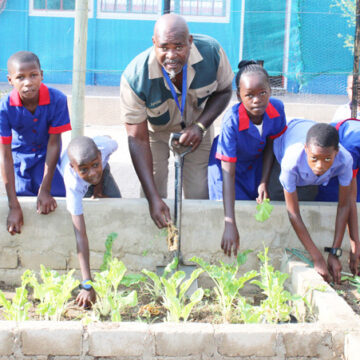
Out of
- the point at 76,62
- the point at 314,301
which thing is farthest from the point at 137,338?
the point at 76,62

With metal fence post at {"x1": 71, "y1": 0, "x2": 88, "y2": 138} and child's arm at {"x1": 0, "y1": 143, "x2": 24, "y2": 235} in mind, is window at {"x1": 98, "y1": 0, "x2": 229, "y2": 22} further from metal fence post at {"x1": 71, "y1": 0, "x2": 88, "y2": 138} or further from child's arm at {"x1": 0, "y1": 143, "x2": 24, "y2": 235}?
child's arm at {"x1": 0, "y1": 143, "x2": 24, "y2": 235}

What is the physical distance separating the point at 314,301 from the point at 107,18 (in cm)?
871

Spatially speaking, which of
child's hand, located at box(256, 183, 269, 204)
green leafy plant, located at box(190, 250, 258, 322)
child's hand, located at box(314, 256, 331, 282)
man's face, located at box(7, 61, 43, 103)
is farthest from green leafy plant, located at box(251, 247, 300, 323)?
man's face, located at box(7, 61, 43, 103)

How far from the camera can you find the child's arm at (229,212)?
370 centimetres

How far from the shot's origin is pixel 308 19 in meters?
9.41

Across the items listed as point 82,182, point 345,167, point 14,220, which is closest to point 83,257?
point 82,182

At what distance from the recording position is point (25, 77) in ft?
12.4

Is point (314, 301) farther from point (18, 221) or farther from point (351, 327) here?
point (18, 221)

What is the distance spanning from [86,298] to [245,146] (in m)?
1.49

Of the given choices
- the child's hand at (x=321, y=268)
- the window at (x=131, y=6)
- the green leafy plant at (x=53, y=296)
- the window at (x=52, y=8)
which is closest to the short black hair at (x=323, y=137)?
the child's hand at (x=321, y=268)

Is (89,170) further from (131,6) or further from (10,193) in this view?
(131,6)

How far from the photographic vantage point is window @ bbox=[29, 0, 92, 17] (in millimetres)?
10820

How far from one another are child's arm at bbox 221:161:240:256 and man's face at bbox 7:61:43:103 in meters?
1.36

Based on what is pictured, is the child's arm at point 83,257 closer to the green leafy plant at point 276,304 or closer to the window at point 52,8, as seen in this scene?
the green leafy plant at point 276,304
